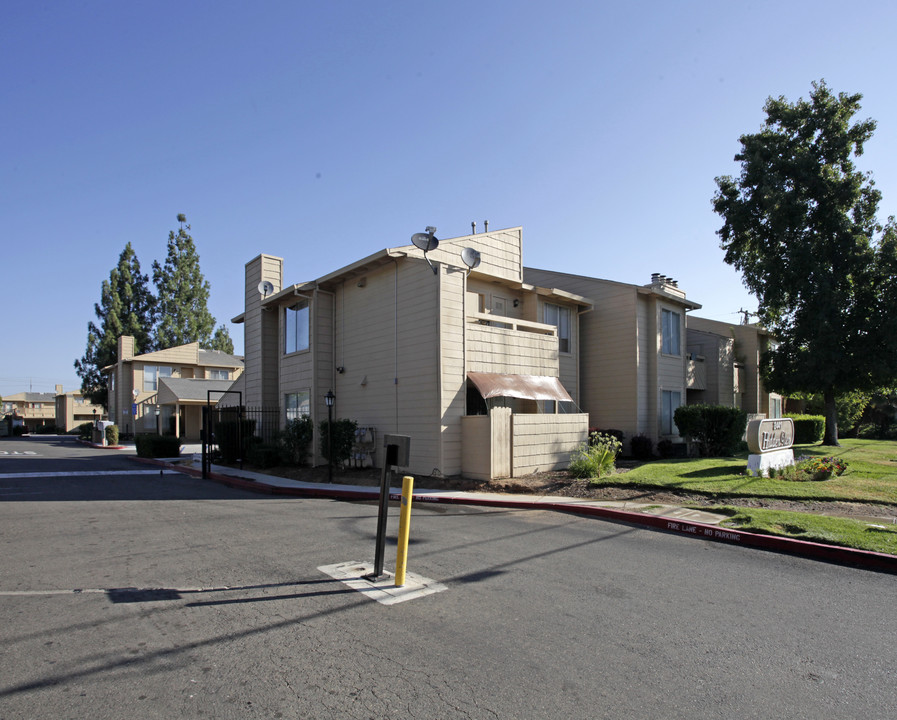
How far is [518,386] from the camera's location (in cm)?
1546

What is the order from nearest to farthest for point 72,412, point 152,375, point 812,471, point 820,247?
point 812,471 → point 820,247 → point 152,375 → point 72,412

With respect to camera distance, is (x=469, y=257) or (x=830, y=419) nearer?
(x=469, y=257)

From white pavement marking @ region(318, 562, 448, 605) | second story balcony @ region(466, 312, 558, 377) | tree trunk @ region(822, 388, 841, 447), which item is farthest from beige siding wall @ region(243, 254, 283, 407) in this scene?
tree trunk @ region(822, 388, 841, 447)

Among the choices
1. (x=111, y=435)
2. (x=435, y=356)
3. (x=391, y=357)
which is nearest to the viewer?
(x=435, y=356)

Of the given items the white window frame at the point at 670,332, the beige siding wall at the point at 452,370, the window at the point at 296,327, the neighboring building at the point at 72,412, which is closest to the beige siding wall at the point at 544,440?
the beige siding wall at the point at 452,370

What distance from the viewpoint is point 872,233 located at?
24422 mm

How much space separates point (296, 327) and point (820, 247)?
846 inches

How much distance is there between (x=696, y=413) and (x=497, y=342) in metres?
7.88

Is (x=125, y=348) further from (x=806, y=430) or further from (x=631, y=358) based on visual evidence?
(x=806, y=430)

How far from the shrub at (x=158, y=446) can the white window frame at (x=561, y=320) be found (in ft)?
56.3

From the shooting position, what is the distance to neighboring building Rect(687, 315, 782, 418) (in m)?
25.1

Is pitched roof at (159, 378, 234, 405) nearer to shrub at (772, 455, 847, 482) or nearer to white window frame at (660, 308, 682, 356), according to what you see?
white window frame at (660, 308, 682, 356)

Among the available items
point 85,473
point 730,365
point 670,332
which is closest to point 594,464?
point 670,332

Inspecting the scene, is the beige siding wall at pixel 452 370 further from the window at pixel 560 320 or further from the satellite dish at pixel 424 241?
the window at pixel 560 320
